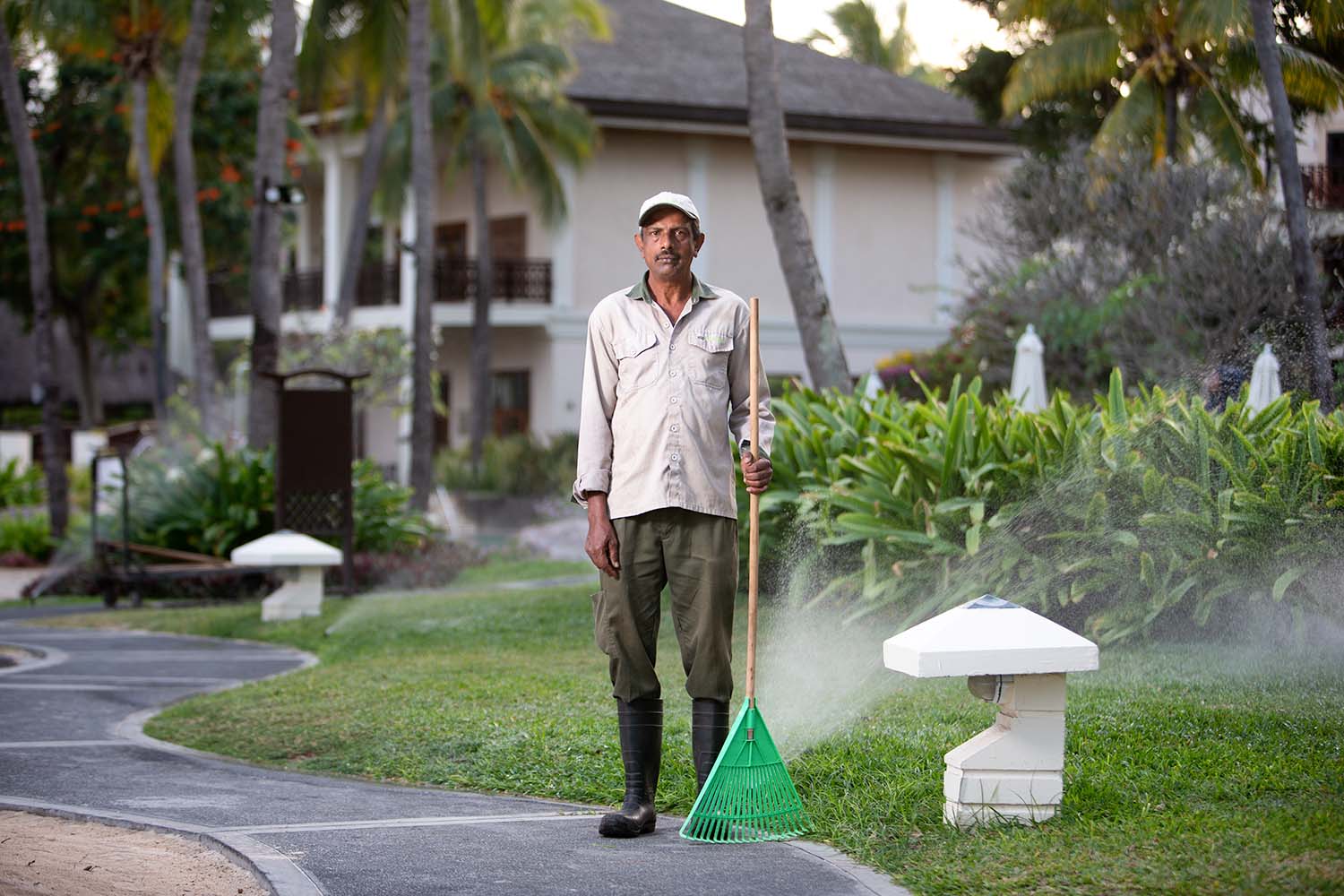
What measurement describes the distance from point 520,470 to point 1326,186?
45.8 feet

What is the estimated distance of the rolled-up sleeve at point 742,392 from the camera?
17.2 ft

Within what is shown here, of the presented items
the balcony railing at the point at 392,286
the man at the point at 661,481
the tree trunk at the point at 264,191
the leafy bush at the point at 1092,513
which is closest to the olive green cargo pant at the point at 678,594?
the man at the point at 661,481

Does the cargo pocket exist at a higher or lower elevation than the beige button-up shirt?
lower

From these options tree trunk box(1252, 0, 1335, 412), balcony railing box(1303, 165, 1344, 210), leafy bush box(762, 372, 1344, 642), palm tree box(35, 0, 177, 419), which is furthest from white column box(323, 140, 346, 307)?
leafy bush box(762, 372, 1344, 642)

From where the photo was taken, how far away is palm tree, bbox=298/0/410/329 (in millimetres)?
25078

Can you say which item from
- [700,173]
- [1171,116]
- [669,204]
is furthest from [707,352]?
[700,173]

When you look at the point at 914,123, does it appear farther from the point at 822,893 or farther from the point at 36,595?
the point at 822,893

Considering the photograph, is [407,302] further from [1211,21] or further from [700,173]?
[1211,21]

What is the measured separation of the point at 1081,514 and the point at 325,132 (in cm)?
2653

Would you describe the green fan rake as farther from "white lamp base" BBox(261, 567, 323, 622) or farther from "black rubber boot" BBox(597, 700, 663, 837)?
"white lamp base" BBox(261, 567, 323, 622)

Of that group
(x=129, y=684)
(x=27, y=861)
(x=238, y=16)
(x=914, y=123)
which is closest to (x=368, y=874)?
(x=27, y=861)

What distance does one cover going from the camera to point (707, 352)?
5.20 m

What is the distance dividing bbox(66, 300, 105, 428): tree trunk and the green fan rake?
119ft

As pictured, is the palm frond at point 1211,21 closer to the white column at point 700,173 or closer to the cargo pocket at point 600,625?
the cargo pocket at point 600,625
